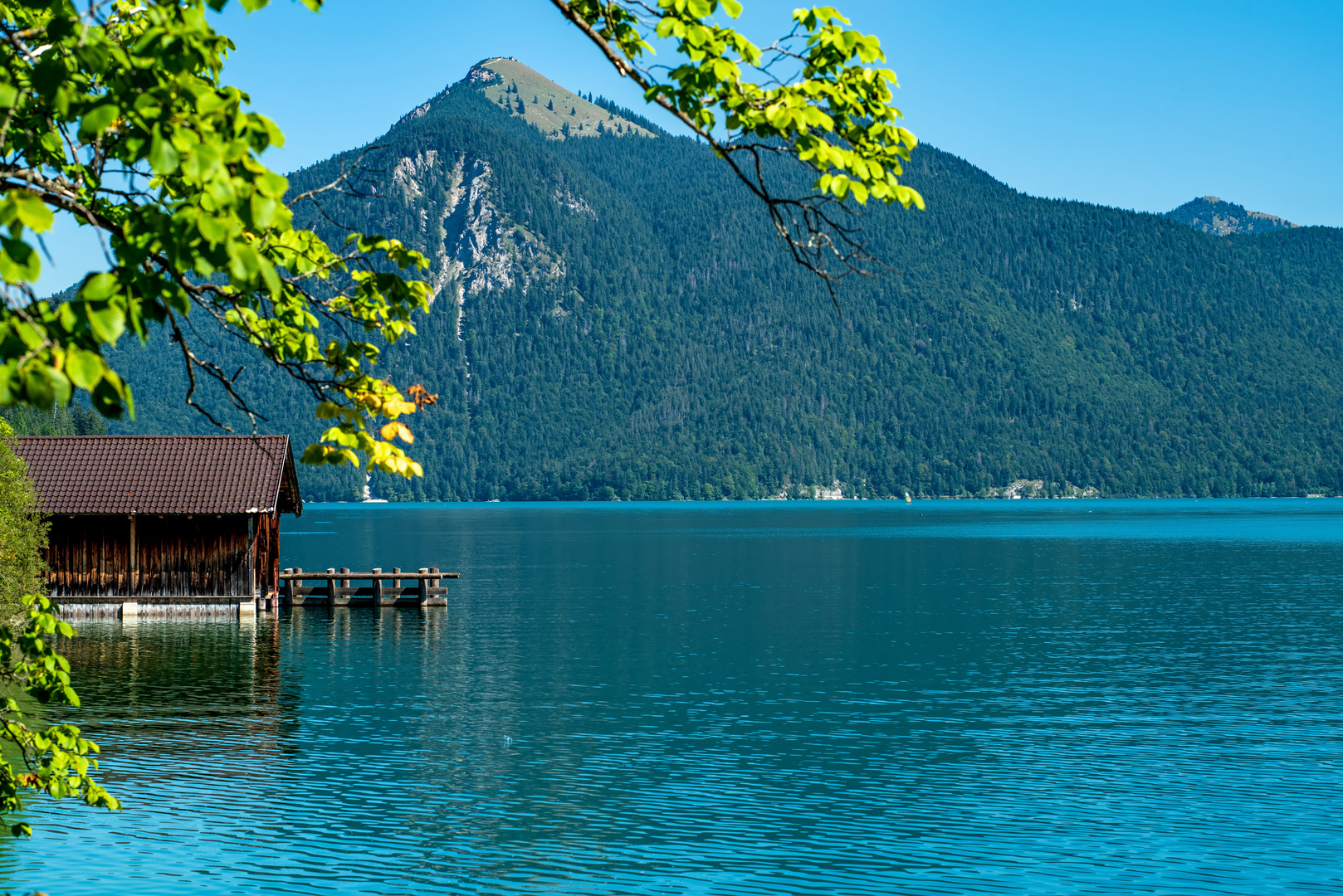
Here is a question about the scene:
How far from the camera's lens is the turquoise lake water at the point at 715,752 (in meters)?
18.8

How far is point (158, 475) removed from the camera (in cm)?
5166

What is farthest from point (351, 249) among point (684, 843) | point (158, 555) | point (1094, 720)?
point (158, 555)

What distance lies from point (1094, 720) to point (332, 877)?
1983 centimetres

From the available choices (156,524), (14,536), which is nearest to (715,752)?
(14,536)

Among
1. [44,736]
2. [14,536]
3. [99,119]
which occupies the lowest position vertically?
[44,736]

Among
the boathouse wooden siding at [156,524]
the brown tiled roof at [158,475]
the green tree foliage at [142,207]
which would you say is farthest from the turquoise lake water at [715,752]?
the green tree foliage at [142,207]

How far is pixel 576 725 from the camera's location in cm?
3089

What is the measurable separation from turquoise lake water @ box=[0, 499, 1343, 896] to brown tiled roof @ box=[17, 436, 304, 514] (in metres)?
4.86

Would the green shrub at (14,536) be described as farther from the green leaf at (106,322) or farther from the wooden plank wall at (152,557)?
the green leaf at (106,322)

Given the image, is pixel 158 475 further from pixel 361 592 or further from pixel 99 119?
pixel 99 119

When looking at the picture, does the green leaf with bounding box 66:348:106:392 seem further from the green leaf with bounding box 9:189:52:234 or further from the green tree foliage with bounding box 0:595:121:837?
the green tree foliage with bounding box 0:595:121:837

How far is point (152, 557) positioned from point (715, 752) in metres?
32.3

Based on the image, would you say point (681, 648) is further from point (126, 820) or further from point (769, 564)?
point (769, 564)

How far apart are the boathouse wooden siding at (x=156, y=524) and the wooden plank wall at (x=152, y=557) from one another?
3 cm
